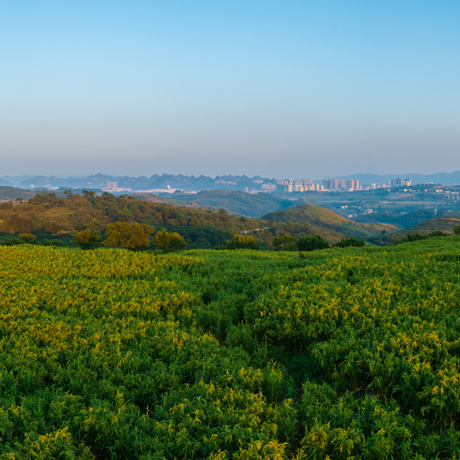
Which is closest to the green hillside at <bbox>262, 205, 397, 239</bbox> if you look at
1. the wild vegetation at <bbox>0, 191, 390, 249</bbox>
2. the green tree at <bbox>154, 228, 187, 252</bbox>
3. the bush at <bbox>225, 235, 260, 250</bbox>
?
the wild vegetation at <bbox>0, 191, 390, 249</bbox>

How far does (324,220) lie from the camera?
159875 millimetres

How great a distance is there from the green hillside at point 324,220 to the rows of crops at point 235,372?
140 metres

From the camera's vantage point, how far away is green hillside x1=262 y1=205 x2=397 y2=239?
493 feet

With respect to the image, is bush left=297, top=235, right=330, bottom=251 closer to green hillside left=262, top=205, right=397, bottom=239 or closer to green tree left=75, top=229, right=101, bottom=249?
green tree left=75, top=229, right=101, bottom=249

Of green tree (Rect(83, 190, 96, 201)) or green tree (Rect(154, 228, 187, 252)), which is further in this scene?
green tree (Rect(83, 190, 96, 201))

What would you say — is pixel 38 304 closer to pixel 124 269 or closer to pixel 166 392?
pixel 124 269

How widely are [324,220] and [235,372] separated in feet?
528

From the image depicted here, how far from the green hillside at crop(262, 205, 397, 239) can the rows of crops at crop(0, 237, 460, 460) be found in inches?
5515

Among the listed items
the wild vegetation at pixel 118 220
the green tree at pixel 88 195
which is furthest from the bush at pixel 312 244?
the green tree at pixel 88 195

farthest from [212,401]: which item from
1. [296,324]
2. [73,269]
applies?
[73,269]

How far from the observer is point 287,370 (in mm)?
7621

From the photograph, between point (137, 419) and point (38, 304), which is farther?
point (38, 304)

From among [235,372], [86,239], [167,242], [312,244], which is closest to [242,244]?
[312,244]

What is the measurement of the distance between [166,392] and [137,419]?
0.72 metres
